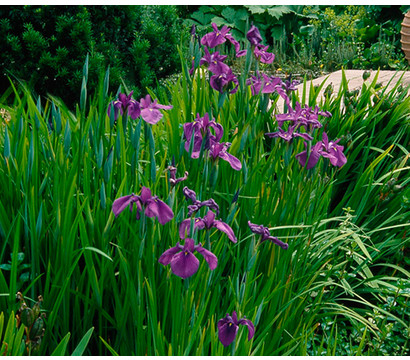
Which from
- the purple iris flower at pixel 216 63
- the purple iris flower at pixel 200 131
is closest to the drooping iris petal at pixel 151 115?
the purple iris flower at pixel 200 131

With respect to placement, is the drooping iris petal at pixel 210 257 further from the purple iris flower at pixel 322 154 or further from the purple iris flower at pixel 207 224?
the purple iris flower at pixel 322 154

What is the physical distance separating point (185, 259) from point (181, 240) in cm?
33

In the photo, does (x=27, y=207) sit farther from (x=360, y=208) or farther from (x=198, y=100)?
(x=360, y=208)

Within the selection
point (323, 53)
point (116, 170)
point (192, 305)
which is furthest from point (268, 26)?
point (192, 305)

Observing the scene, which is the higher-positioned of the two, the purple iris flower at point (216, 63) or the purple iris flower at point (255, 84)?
the purple iris flower at point (216, 63)

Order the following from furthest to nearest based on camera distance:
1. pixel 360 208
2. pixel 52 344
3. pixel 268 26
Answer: pixel 268 26, pixel 360 208, pixel 52 344

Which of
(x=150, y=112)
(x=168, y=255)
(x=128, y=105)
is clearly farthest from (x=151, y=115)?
(x=168, y=255)

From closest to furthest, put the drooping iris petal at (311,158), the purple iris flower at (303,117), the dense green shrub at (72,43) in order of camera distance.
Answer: the drooping iris petal at (311,158)
the purple iris flower at (303,117)
the dense green shrub at (72,43)

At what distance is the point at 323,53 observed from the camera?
9.14m

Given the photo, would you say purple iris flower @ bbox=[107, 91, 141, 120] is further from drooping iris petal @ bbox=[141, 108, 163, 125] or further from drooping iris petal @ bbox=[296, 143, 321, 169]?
drooping iris petal @ bbox=[296, 143, 321, 169]

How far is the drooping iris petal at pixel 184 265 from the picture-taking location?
4.88ft

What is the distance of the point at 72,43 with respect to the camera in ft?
18.1

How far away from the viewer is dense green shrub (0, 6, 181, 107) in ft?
17.8

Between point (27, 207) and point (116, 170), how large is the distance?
1.46 ft
